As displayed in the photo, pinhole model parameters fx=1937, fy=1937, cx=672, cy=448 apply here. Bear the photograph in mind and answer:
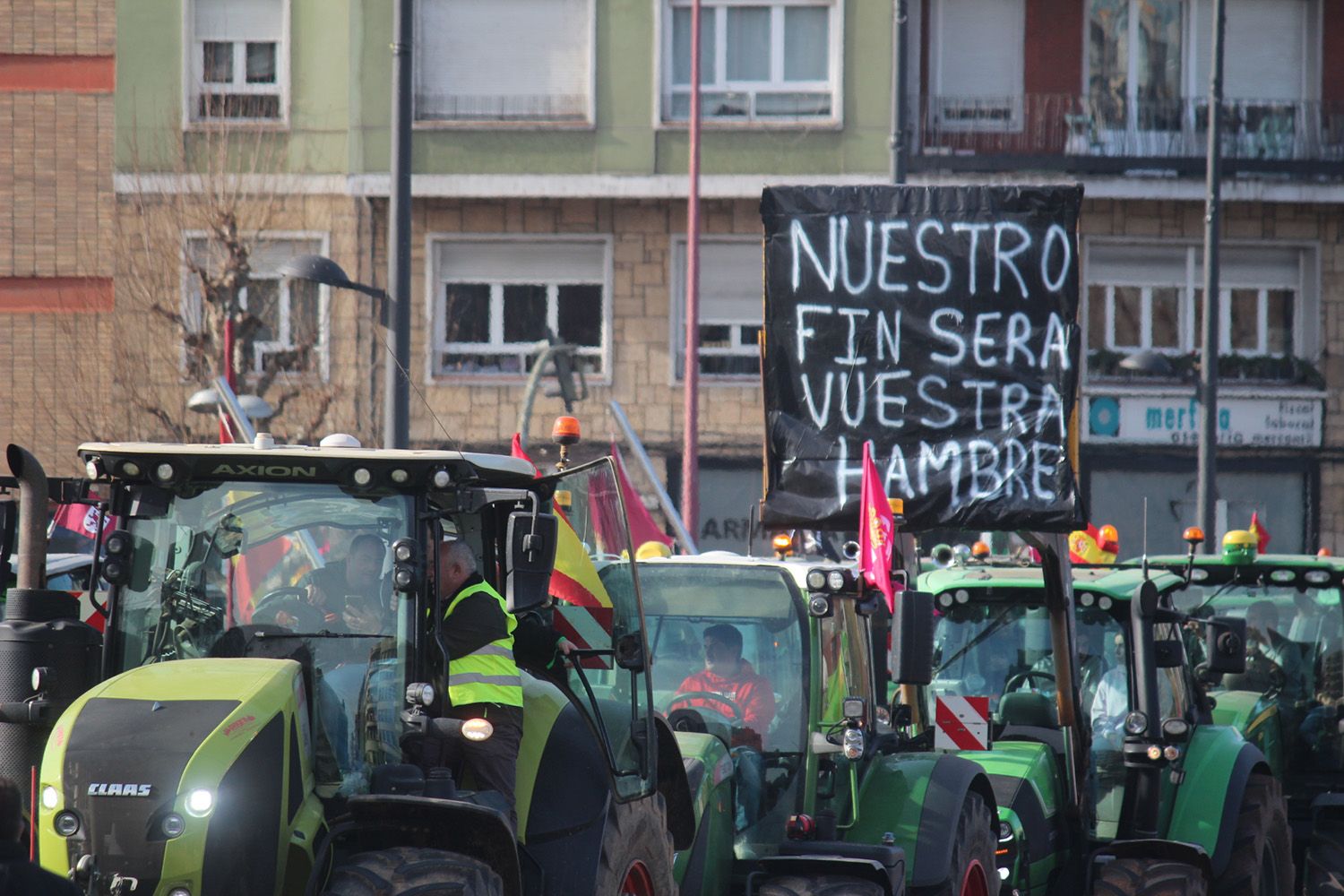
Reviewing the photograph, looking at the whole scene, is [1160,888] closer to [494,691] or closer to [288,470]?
[494,691]

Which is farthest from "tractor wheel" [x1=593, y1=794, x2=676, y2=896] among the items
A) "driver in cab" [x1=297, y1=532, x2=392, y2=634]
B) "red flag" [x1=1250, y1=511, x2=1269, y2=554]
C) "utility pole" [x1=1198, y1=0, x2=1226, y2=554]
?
"utility pole" [x1=1198, y1=0, x2=1226, y2=554]

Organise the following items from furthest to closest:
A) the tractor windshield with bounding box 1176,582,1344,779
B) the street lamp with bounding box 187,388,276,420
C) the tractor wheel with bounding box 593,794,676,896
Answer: the street lamp with bounding box 187,388,276,420 < the tractor windshield with bounding box 1176,582,1344,779 < the tractor wheel with bounding box 593,794,676,896

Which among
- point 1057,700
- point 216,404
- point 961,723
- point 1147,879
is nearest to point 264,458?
point 961,723

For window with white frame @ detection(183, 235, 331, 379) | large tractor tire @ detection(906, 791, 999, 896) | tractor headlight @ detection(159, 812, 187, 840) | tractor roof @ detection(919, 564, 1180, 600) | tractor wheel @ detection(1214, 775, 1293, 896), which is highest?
window with white frame @ detection(183, 235, 331, 379)

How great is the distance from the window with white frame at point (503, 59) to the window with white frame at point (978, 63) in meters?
4.91

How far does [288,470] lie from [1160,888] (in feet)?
16.4

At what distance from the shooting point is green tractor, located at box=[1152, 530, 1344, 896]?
10.9 meters

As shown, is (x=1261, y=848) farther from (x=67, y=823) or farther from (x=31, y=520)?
(x=67, y=823)

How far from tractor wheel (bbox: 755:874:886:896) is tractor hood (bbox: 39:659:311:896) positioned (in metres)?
2.59

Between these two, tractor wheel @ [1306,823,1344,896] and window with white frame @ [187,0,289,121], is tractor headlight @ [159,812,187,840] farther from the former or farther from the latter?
window with white frame @ [187,0,289,121]

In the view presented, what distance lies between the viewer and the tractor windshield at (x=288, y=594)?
5625mm

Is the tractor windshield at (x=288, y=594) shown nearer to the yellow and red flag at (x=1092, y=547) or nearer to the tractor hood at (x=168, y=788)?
the tractor hood at (x=168, y=788)

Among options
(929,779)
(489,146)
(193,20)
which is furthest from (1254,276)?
(929,779)

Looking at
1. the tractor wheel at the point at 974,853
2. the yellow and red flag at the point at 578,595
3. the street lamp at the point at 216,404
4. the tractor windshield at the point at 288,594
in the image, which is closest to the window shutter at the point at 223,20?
the street lamp at the point at 216,404
